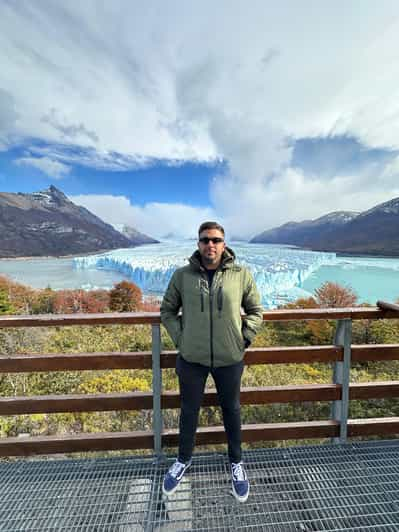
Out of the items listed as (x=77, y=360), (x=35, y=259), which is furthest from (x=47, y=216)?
(x=77, y=360)

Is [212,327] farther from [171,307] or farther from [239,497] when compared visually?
[239,497]

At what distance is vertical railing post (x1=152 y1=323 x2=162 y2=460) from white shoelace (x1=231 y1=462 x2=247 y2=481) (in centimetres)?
51

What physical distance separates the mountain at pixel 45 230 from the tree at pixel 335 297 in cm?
5300

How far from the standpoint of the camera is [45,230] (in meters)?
62.9

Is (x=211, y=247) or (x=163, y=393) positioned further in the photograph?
(x=163, y=393)

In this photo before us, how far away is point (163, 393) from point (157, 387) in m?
0.09

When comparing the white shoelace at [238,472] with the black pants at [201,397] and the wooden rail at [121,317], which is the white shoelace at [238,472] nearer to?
the black pants at [201,397]

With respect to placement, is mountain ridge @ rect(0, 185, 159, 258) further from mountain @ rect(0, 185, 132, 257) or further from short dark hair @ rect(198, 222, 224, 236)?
short dark hair @ rect(198, 222, 224, 236)

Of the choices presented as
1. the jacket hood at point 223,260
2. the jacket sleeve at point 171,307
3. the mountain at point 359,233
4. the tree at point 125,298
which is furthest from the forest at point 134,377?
the mountain at point 359,233

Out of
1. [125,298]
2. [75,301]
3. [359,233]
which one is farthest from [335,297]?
[359,233]

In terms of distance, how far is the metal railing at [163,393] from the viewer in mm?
1640

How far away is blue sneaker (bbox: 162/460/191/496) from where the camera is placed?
1473 millimetres

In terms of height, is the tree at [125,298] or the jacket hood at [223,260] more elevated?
the jacket hood at [223,260]

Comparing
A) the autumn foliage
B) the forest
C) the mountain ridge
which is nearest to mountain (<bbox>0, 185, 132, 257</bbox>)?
the mountain ridge
